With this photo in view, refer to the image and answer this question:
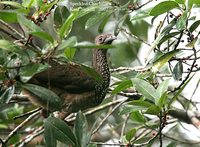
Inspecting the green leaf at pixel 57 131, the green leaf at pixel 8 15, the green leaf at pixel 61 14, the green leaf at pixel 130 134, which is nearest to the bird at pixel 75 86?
the green leaf at pixel 61 14

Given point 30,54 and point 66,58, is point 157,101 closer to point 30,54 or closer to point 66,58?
point 66,58

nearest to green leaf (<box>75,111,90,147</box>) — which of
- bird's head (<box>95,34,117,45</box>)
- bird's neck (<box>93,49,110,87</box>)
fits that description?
bird's neck (<box>93,49,110,87</box>)

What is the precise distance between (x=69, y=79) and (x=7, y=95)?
110 cm

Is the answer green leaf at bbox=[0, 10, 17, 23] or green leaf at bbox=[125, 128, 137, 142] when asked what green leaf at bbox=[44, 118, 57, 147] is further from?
green leaf at bbox=[125, 128, 137, 142]

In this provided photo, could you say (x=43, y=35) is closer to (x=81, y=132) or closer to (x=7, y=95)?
(x=7, y=95)

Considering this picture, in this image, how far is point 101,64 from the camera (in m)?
3.26

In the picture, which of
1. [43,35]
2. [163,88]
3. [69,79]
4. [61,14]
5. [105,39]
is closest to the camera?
[43,35]

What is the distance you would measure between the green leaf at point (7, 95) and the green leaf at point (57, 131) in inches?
6.9

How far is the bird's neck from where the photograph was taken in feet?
10.3

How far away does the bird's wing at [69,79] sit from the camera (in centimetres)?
283

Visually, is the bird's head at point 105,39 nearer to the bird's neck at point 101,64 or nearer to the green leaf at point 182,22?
the bird's neck at point 101,64

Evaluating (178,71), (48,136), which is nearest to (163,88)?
(178,71)

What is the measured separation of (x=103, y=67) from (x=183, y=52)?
0.95 meters

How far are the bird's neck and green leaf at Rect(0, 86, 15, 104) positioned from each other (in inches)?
48.3
